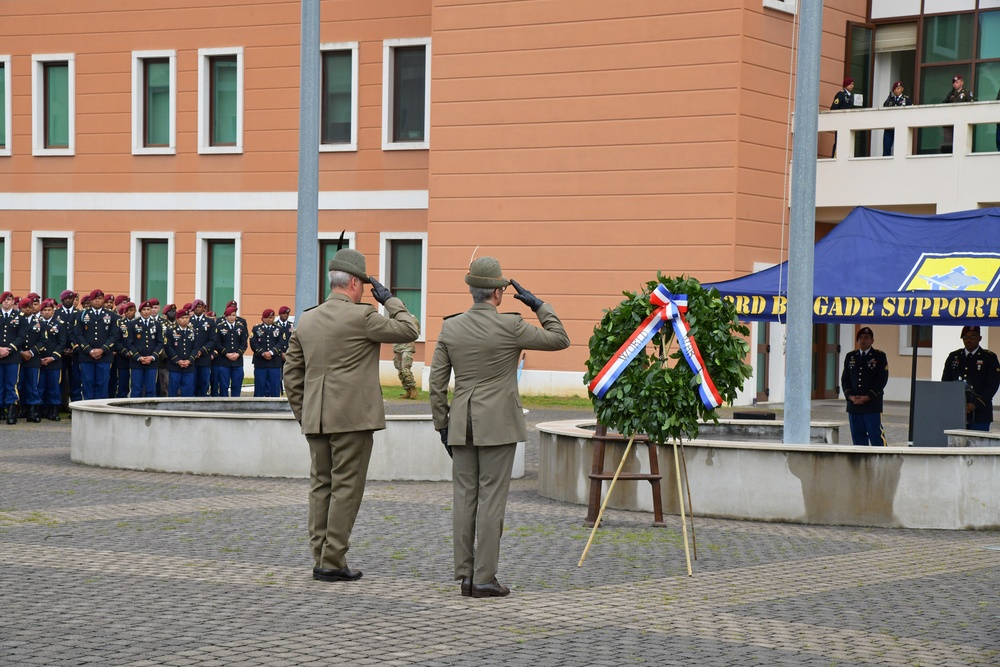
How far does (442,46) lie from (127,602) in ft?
82.1

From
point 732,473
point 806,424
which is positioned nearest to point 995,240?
point 806,424

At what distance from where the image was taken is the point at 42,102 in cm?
3825

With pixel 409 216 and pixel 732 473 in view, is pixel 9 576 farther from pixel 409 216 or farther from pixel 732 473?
pixel 409 216

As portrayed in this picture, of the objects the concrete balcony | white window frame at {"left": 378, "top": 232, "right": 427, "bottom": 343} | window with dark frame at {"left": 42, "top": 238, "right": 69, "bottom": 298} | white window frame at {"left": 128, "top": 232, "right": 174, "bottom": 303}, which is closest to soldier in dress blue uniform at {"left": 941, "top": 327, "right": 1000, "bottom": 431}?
the concrete balcony

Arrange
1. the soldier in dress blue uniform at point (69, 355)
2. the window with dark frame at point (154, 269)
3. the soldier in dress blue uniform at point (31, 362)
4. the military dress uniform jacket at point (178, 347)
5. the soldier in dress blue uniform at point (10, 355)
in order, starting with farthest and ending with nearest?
the window with dark frame at point (154, 269) → the military dress uniform jacket at point (178, 347) → the soldier in dress blue uniform at point (69, 355) → the soldier in dress blue uniform at point (31, 362) → the soldier in dress blue uniform at point (10, 355)

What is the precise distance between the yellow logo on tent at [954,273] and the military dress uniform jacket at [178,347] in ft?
42.1

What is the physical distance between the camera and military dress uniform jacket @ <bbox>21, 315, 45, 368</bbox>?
23531 mm

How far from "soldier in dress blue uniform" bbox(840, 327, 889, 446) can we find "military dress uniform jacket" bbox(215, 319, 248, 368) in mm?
11536

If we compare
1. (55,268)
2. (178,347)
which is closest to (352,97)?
(55,268)

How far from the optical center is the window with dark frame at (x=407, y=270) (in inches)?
1369

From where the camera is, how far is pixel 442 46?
32844 millimetres

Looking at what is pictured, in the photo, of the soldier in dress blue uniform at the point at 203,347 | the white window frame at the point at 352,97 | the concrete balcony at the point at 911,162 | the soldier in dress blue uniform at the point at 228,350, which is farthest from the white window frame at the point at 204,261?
the concrete balcony at the point at 911,162

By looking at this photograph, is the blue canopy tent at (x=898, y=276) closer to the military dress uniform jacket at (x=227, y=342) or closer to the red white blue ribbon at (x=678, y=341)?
the red white blue ribbon at (x=678, y=341)

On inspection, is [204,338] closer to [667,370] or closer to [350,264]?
[667,370]
